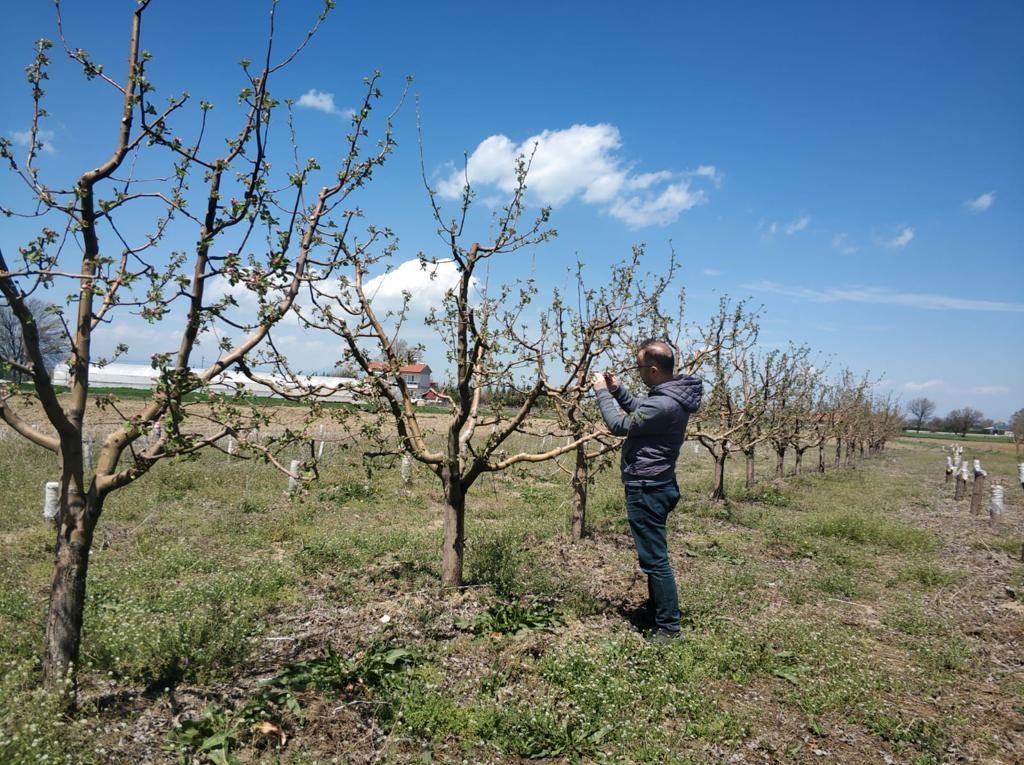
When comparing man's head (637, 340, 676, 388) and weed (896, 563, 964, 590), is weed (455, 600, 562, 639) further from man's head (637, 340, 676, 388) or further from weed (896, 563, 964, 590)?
weed (896, 563, 964, 590)

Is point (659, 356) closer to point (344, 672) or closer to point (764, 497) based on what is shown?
point (344, 672)

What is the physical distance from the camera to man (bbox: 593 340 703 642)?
5191mm

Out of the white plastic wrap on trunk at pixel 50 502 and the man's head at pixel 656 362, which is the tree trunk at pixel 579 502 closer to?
the man's head at pixel 656 362

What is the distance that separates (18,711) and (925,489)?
25.3 m

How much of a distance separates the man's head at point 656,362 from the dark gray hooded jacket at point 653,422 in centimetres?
7

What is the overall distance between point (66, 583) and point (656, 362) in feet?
14.5

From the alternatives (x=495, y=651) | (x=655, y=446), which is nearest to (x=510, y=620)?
(x=495, y=651)

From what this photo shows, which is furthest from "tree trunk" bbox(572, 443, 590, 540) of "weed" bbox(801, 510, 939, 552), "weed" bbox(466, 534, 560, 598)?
"weed" bbox(801, 510, 939, 552)

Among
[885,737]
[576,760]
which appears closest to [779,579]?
[885,737]

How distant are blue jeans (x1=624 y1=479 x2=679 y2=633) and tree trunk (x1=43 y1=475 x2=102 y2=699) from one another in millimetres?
3840

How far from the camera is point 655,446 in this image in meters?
5.32

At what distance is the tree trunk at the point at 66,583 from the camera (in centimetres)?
378

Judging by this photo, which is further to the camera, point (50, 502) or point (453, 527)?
point (50, 502)

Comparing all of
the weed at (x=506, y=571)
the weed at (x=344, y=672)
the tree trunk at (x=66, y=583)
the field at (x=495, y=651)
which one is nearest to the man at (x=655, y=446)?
the field at (x=495, y=651)
